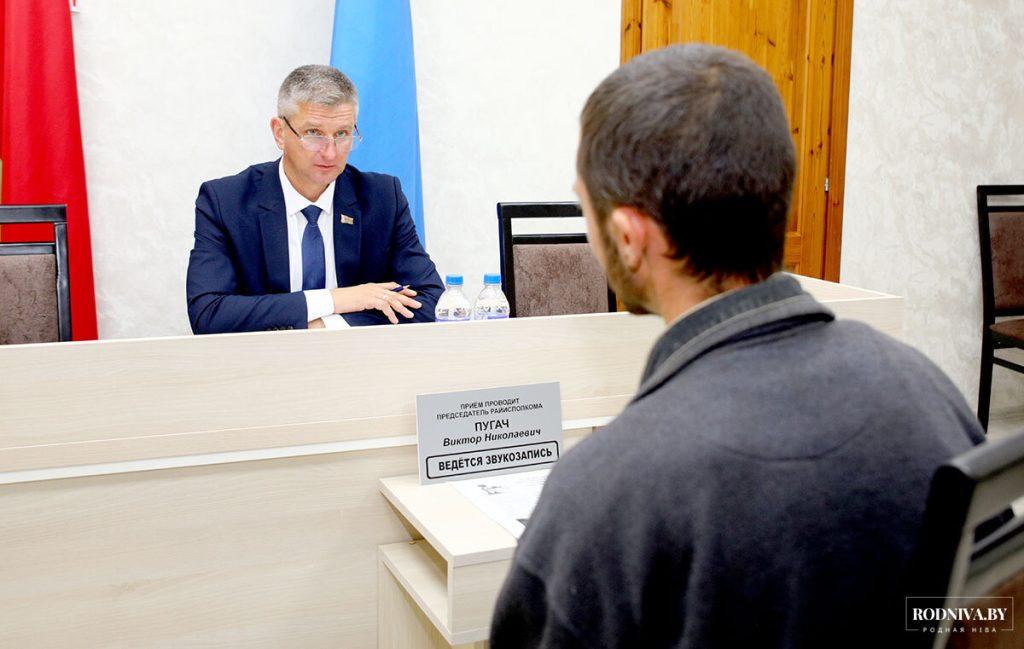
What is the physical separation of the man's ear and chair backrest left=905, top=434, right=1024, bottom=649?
12.7 inches

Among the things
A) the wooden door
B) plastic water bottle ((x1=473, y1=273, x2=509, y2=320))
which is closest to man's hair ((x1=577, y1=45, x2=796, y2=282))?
plastic water bottle ((x1=473, y1=273, x2=509, y2=320))

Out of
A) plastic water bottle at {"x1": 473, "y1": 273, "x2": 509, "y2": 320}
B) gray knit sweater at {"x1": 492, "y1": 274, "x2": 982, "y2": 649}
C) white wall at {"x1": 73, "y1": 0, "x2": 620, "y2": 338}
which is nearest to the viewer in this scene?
gray knit sweater at {"x1": 492, "y1": 274, "x2": 982, "y2": 649}

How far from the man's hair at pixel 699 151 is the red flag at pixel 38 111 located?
8.10 feet

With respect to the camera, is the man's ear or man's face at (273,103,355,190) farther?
man's face at (273,103,355,190)

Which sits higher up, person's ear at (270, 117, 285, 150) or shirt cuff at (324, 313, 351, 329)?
person's ear at (270, 117, 285, 150)

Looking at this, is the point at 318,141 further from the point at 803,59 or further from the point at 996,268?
the point at 996,268

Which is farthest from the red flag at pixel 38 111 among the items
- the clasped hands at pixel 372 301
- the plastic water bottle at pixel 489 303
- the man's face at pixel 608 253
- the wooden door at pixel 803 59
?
the man's face at pixel 608 253

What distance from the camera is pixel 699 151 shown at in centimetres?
77

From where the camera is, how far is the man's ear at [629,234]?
2.72 feet

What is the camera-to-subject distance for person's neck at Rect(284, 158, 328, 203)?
8.21 feet

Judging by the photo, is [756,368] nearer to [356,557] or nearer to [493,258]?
[356,557]

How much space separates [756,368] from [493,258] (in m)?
3.00

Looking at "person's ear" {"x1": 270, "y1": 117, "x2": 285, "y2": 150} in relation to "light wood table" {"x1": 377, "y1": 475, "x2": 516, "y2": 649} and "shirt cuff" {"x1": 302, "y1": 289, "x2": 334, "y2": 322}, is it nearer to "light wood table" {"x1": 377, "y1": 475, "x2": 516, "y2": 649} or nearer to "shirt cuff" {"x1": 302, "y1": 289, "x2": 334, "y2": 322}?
"shirt cuff" {"x1": 302, "y1": 289, "x2": 334, "y2": 322}

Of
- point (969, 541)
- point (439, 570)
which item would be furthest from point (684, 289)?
point (439, 570)
